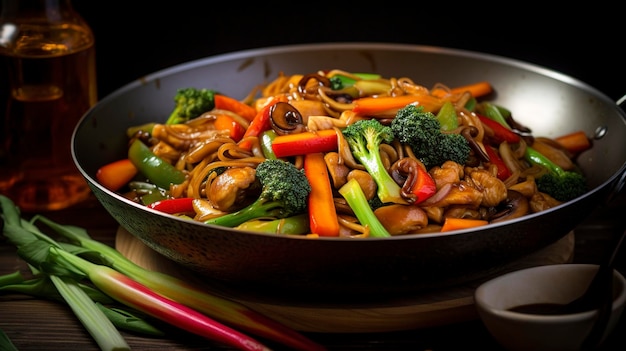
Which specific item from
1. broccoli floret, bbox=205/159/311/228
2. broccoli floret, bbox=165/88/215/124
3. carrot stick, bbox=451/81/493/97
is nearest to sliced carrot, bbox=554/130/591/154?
carrot stick, bbox=451/81/493/97

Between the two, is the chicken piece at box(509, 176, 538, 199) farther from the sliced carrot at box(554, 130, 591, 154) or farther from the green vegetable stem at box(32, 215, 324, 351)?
the green vegetable stem at box(32, 215, 324, 351)

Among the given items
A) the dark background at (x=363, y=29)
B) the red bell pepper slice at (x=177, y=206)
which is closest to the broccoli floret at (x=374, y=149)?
the red bell pepper slice at (x=177, y=206)

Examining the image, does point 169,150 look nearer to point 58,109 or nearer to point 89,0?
point 58,109

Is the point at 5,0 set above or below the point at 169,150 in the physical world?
above

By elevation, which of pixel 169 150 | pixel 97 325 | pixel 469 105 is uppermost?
pixel 469 105

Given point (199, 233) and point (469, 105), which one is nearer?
point (199, 233)

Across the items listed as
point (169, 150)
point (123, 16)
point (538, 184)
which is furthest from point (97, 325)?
point (123, 16)

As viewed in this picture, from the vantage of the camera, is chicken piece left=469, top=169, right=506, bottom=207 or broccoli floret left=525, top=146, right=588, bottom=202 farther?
broccoli floret left=525, top=146, right=588, bottom=202

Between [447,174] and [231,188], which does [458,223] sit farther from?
[231,188]
